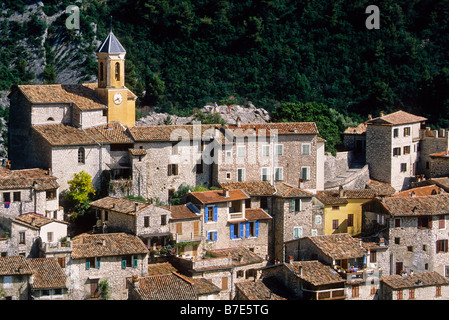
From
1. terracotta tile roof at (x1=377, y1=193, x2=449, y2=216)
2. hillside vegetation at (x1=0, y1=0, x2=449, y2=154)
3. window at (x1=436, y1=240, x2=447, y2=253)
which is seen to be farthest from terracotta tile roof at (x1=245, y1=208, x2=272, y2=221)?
hillside vegetation at (x1=0, y1=0, x2=449, y2=154)

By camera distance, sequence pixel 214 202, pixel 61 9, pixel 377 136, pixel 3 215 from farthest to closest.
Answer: pixel 61 9
pixel 377 136
pixel 214 202
pixel 3 215

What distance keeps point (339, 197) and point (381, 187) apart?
20.4ft

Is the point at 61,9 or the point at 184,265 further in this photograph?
the point at 61,9

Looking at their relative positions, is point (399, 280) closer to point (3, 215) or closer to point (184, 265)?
point (184, 265)

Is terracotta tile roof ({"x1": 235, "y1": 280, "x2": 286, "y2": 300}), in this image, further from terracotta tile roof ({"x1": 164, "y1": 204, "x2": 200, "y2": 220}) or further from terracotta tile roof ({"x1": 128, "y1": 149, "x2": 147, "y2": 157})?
terracotta tile roof ({"x1": 128, "y1": 149, "x2": 147, "y2": 157})

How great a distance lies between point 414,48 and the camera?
3243 inches

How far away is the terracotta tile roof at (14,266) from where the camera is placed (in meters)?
48.7

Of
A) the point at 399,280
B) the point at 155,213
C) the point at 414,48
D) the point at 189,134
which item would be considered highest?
the point at 414,48

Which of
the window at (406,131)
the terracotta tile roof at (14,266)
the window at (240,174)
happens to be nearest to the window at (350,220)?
the window at (240,174)

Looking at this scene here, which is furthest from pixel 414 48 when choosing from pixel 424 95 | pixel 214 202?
pixel 214 202

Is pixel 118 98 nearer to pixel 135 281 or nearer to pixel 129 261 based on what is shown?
pixel 129 261

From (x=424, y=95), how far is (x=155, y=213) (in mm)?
31654

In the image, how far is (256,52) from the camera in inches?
3201

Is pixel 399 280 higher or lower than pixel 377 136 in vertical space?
lower
